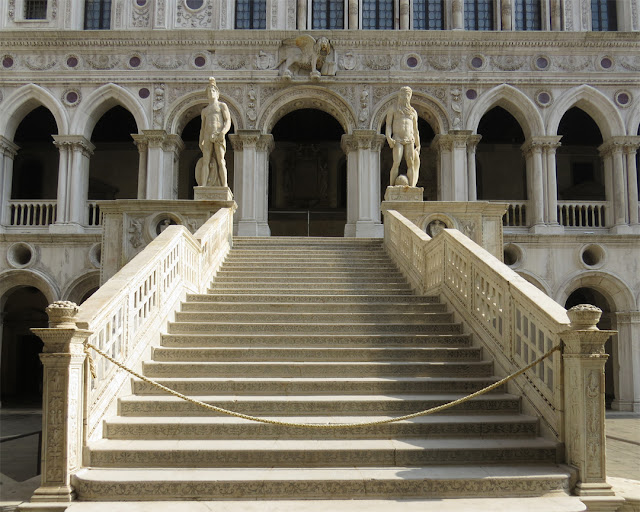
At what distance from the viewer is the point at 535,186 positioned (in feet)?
66.6

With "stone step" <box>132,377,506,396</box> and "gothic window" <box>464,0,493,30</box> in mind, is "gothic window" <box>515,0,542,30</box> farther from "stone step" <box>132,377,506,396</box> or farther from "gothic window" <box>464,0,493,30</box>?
"stone step" <box>132,377,506,396</box>

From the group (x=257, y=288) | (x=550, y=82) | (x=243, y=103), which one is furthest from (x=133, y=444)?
(x=550, y=82)

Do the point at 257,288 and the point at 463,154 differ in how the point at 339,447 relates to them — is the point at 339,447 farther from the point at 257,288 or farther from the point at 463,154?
the point at 463,154

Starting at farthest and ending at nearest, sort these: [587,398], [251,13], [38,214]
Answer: [38,214], [251,13], [587,398]

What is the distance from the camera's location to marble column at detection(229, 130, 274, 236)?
66.1 feet

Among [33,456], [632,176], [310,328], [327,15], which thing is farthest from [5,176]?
[632,176]

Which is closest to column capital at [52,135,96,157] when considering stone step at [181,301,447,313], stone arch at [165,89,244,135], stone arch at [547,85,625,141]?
stone arch at [165,89,244,135]

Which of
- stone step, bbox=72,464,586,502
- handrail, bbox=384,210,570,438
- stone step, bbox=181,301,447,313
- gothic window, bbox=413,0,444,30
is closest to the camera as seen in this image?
stone step, bbox=72,464,586,502

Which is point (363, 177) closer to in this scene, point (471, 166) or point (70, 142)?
point (471, 166)

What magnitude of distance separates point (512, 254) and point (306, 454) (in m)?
14.8

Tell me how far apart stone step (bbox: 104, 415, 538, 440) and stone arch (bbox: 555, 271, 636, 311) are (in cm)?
1335

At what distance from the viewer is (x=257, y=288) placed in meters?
11.4

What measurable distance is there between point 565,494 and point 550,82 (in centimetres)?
1705

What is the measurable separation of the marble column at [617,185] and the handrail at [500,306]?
35.4 ft
